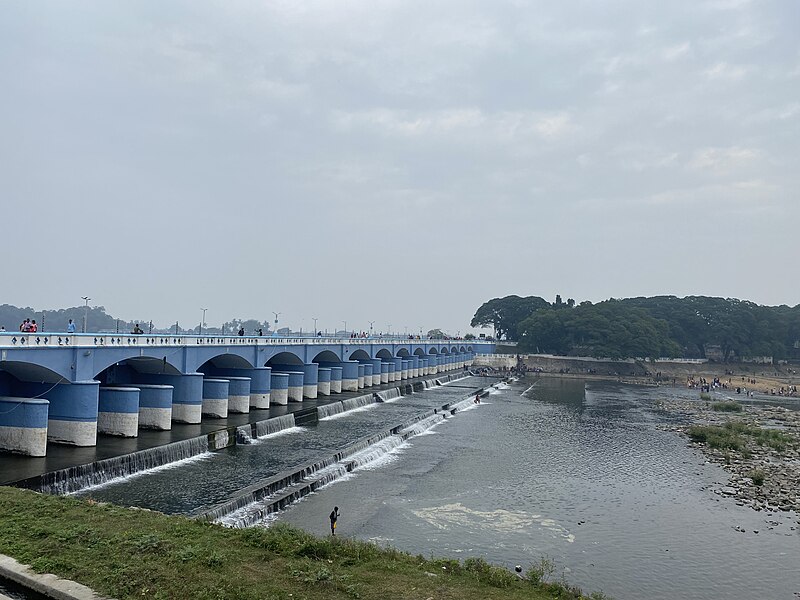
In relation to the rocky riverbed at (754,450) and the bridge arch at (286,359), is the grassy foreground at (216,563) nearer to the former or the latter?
the rocky riverbed at (754,450)

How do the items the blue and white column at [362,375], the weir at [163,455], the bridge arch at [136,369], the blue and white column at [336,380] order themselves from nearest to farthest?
1. the weir at [163,455]
2. the bridge arch at [136,369]
3. the blue and white column at [336,380]
4. the blue and white column at [362,375]

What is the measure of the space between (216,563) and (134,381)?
105 ft

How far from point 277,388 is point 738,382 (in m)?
92.4

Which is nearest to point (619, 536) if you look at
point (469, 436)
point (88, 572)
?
point (88, 572)

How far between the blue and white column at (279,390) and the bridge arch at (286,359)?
5510 millimetres

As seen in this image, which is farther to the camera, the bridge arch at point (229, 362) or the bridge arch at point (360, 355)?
the bridge arch at point (360, 355)

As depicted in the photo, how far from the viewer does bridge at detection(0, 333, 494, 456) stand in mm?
28703

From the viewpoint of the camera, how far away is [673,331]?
147 metres

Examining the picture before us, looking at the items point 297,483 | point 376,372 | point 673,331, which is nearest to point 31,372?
point 297,483

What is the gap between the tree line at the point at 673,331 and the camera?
126312 millimetres

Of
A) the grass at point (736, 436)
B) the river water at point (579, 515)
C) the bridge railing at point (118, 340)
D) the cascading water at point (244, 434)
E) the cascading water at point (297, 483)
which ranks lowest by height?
the river water at point (579, 515)

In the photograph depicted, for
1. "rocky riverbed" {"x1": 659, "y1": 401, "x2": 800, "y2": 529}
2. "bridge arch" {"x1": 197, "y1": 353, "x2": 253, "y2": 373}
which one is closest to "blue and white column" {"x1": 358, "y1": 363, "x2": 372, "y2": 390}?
"bridge arch" {"x1": 197, "y1": 353, "x2": 253, "y2": 373}

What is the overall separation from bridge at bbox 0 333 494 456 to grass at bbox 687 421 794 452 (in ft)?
109

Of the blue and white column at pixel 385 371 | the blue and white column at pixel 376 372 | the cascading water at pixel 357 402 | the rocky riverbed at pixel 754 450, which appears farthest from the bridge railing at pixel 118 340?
the rocky riverbed at pixel 754 450
